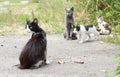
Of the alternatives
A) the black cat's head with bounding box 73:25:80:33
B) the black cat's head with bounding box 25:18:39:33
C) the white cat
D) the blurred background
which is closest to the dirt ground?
the white cat

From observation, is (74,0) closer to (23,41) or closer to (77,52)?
(23,41)

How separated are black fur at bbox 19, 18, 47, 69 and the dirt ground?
190 mm

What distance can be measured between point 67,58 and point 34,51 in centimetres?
119

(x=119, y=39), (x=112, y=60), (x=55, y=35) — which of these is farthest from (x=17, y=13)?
(x=112, y=60)

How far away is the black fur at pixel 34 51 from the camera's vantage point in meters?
8.44

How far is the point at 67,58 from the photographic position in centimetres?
941

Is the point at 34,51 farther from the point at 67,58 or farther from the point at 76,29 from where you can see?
the point at 76,29

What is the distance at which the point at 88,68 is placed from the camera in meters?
8.30

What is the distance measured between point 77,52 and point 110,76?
282cm

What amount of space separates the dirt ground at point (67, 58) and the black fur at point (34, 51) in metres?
0.19

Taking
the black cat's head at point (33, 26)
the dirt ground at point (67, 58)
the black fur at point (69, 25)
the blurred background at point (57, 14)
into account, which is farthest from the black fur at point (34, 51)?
the blurred background at point (57, 14)

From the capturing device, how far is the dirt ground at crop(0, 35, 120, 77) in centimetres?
798

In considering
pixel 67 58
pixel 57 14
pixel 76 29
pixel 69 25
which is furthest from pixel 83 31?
pixel 57 14

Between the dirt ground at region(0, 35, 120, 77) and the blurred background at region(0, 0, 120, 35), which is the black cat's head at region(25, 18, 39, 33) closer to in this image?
the dirt ground at region(0, 35, 120, 77)
